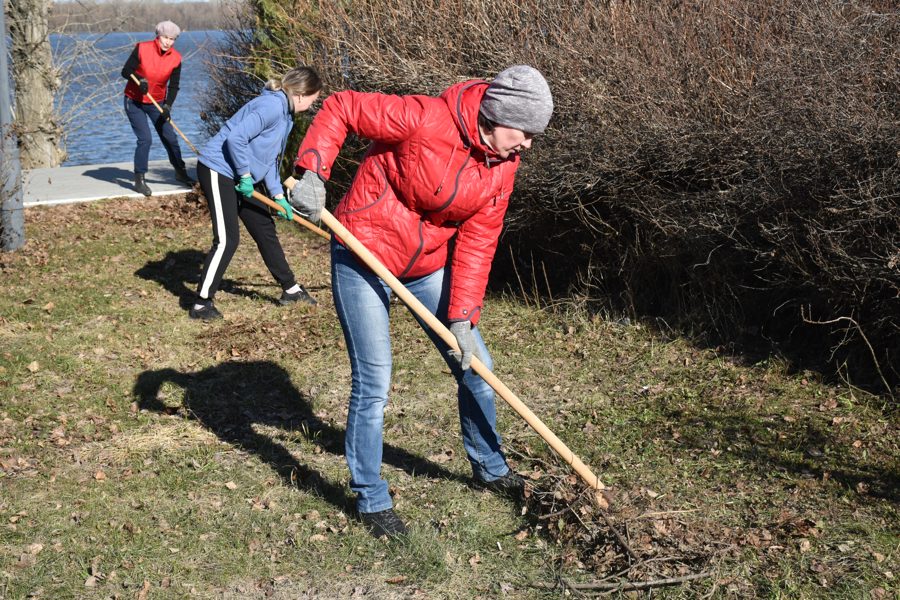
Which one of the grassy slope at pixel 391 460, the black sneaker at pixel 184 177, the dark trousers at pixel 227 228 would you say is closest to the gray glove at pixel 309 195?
the grassy slope at pixel 391 460

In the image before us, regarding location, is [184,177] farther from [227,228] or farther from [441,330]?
[441,330]

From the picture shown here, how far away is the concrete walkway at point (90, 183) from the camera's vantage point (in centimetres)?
1076

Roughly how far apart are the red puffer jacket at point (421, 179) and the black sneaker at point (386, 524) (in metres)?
0.97

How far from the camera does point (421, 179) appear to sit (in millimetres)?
3672

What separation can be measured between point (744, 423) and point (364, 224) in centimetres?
275

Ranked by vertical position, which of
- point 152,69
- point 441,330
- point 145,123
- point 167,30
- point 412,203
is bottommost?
point 145,123

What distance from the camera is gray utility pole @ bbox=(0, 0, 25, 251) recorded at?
8695 mm

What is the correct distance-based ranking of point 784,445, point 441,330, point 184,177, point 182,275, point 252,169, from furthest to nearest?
point 184,177, point 182,275, point 252,169, point 784,445, point 441,330

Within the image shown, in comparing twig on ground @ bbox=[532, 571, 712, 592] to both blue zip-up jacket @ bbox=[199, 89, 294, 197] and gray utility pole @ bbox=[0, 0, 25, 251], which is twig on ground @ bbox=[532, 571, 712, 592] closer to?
blue zip-up jacket @ bbox=[199, 89, 294, 197]

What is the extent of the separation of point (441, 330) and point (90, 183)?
908cm

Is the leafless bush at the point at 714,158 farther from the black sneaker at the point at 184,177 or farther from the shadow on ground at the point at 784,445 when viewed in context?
the black sneaker at the point at 184,177

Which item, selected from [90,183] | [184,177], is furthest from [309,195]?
[90,183]

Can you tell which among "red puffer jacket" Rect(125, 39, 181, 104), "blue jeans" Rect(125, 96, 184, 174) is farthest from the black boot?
"red puffer jacket" Rect(125, 39, 181, 104)

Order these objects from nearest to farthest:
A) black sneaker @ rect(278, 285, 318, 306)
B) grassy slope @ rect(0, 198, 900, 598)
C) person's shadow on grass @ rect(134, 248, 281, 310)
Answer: grassy slope @ rect(0, 198, 900, 598) < black sneaker @ rect(278, 285, 318, 306) < person's shadow on grass @ rect(134, 248, 281, 310)
